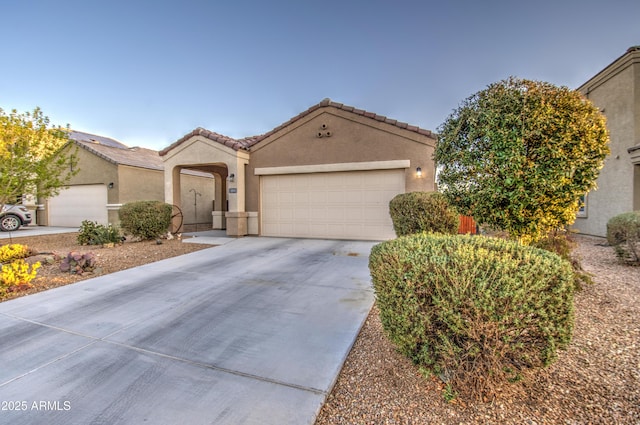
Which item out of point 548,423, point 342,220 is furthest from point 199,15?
point 548,423

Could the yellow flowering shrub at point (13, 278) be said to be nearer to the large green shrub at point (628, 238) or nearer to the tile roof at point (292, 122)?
the tile roof at point (292, 122)

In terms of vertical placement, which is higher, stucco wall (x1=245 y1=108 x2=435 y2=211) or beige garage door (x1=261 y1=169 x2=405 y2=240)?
stucco wall (x1=245 y1=108 x2=435 y2=211)

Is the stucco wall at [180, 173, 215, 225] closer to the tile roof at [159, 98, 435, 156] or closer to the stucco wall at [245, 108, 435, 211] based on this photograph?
the tile roof at [159, 98, 435, 156]

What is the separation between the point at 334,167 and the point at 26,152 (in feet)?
28.1

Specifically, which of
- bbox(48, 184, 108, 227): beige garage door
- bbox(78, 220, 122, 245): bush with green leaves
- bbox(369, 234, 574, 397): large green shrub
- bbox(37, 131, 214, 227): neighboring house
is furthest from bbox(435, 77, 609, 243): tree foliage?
bbox(48, 184, 108, 227): beige garage door

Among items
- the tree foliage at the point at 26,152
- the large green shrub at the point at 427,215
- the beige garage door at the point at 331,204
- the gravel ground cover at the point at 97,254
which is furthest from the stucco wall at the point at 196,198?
the large green shrub at the point at 427,215

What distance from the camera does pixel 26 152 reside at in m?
7.45

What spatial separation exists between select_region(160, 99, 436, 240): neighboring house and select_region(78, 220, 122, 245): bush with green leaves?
2706 millimetres

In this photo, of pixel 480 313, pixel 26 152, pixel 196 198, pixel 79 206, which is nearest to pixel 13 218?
pixel 79 206

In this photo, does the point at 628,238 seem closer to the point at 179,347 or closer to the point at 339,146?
the point at 339,146

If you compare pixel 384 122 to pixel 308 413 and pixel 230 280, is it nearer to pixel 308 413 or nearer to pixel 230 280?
pixel 230 280

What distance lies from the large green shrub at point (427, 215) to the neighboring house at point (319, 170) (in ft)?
8.35

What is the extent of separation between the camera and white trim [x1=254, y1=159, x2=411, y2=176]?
30.8 ft

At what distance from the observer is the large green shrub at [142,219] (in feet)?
30.5
